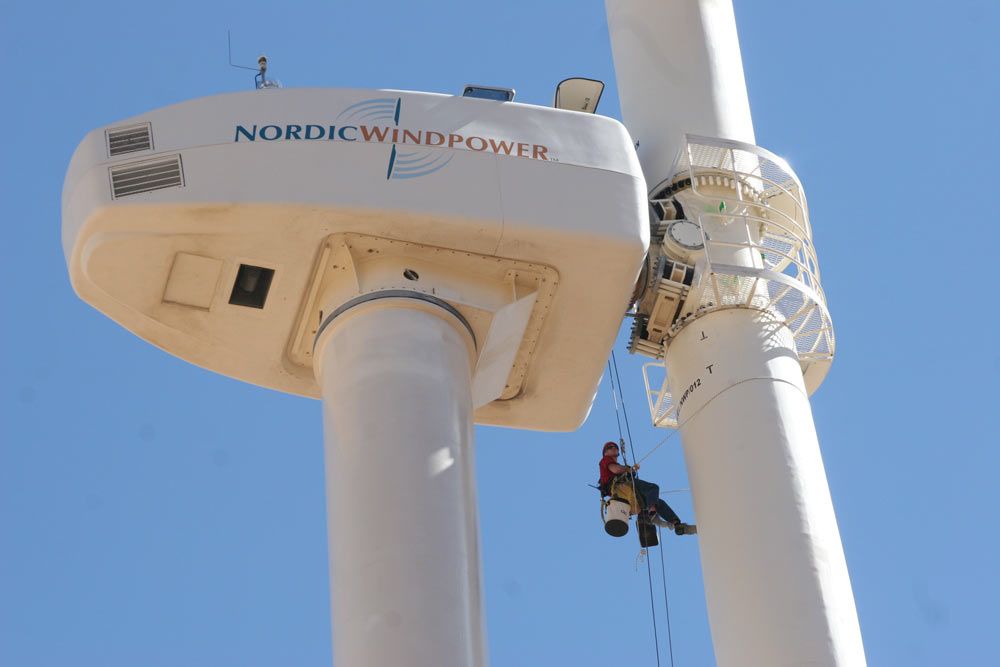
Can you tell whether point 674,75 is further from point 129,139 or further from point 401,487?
point 401,487

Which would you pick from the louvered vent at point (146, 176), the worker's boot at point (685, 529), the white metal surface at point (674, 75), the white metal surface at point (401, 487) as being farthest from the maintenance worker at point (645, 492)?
the louvered vent at point (146, 176)

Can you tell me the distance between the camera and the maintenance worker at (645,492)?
75.1 ft

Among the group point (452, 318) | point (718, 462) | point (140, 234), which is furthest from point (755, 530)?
point (140, 234)

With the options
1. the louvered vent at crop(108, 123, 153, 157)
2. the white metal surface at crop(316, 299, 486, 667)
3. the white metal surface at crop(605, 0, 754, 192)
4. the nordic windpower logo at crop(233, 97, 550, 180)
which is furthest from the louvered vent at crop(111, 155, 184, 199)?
the white metal surface at crop(605, 0, 754, 192)

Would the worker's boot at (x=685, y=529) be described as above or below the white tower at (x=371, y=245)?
below

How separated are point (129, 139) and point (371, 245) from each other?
3.25 m

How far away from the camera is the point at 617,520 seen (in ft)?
75.3

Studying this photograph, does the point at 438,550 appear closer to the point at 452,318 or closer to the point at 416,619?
the point at 416,619

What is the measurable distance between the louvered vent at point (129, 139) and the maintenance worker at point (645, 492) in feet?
26.1

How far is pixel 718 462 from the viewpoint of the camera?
72.1 ft

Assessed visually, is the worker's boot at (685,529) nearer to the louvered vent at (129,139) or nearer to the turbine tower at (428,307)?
the turbine tower at (428,307)

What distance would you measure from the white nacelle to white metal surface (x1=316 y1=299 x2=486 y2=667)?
70 centimetres

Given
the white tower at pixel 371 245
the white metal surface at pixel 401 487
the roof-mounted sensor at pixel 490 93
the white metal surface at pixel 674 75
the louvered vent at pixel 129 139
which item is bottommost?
the white metal surface at pixel 401 487

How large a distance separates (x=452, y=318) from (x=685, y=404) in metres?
4.40
